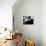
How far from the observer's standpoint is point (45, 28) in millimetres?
4895

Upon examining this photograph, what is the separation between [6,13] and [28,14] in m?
1.66

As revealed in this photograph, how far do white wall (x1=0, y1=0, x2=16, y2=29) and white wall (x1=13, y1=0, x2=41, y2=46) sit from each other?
1323mm

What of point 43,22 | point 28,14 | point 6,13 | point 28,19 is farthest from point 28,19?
point 6,13

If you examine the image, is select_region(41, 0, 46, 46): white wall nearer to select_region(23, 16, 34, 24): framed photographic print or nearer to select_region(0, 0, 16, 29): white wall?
select_region(23, 16, 34, 24): framed photographic print

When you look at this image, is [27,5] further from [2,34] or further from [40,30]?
[2,34]

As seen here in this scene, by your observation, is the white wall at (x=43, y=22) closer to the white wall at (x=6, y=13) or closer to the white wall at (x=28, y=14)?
the white wall at (x=28, y=14)

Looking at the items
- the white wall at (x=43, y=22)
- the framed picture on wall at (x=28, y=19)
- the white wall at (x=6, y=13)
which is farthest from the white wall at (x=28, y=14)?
the white wall at (x=6, y=13)

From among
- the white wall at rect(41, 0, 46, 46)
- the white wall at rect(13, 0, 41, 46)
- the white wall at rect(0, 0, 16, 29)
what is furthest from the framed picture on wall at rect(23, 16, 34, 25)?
the white wall at rect(0, 0, 16, 29)

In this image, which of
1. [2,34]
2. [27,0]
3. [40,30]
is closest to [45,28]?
[40,30]

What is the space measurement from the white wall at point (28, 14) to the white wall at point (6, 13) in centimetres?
132

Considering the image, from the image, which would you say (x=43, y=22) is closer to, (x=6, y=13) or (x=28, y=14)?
(x=28, y=14)

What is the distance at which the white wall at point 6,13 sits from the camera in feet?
13.3

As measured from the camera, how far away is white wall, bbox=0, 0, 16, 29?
404 centimetres

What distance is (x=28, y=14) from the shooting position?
551 cm
